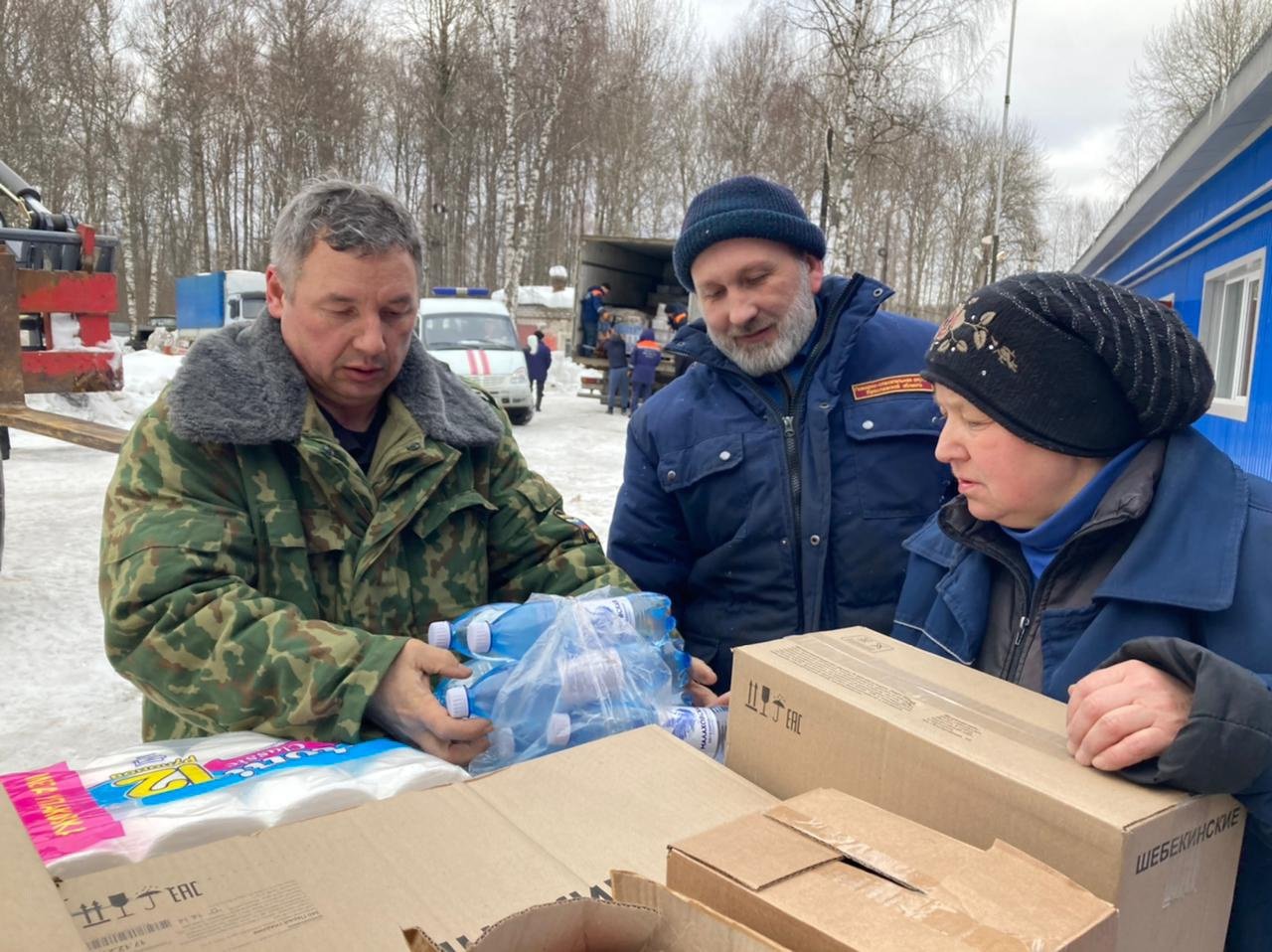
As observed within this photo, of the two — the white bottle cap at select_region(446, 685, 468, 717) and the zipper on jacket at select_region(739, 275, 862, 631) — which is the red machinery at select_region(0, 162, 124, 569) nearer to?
the zipper on jacket at select_region(739, 275, 862, 631)

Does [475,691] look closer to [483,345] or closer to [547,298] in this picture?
[483,345]

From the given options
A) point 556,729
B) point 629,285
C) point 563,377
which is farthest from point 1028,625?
point 563,377

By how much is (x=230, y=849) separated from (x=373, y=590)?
0.85 m

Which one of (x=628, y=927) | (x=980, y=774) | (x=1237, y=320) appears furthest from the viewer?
(x=1237, y=320)

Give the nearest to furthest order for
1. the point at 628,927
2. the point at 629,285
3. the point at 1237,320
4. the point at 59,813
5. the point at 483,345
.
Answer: the point at 628,927, the point at 59,813, the point at 1237,320, the point at 483,345, the point at 629,285

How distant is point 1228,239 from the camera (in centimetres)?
842

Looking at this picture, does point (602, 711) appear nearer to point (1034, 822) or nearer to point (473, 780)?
point (473, 780)

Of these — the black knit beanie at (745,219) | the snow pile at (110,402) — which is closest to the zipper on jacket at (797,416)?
the black knit beanie at (745,219)

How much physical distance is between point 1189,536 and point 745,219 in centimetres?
136

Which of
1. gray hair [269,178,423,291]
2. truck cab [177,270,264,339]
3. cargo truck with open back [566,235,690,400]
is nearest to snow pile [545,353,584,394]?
cargo truck with open back [566,235,690,400]

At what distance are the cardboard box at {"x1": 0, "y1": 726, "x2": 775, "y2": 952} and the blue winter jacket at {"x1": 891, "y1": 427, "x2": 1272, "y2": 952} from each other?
0.54 meters

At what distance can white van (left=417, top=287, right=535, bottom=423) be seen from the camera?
13695 mm

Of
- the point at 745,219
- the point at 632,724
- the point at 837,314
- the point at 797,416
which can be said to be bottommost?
the point at 632,724

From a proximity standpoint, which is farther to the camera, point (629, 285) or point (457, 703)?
point (629, 285)
